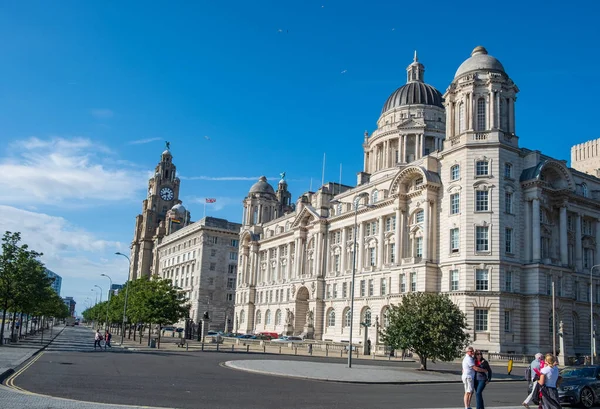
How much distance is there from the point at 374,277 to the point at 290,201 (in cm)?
6948

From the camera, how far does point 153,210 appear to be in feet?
541

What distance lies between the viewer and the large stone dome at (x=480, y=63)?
2414 inches

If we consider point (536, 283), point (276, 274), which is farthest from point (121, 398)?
point (276, 274)

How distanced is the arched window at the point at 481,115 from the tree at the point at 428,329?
2607 cm

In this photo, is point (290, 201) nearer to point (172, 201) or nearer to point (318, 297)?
point (172, 201)

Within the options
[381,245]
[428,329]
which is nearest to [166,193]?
[381,245]

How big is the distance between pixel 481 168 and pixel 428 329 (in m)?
25.9

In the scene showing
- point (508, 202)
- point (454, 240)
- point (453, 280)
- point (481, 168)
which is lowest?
point (453, 280)

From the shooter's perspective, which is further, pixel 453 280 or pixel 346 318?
pixel 346 318

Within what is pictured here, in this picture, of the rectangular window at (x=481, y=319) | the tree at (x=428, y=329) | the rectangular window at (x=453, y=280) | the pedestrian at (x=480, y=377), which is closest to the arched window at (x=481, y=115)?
the rectangular window at (x=453, y=280)

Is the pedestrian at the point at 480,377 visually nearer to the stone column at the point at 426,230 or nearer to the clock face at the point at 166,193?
the stone column at the point at 426,230

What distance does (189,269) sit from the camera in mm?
121438

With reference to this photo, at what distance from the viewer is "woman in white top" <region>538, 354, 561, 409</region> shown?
15.8 metres

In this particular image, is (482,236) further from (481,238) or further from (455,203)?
(455,203)
